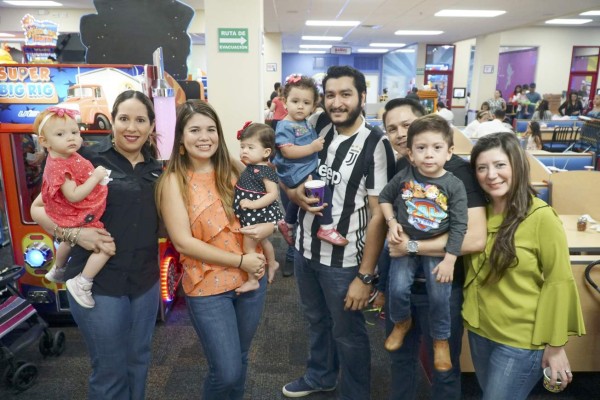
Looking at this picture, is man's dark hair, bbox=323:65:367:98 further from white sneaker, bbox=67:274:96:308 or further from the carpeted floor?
the carpeted floor

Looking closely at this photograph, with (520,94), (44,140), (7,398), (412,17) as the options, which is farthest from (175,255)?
(520,94)

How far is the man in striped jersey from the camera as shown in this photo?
2012mm

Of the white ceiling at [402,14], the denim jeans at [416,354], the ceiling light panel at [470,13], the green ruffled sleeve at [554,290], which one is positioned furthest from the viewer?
the ceiling light panel at [470,13]

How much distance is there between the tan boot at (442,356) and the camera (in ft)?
6.15

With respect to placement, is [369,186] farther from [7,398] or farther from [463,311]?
[7,398]

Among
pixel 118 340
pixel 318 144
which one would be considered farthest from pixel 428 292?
pixel 118 340

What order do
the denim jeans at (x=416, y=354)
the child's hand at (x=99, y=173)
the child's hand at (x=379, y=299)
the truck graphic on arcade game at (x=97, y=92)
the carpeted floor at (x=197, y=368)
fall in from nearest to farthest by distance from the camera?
the child's hand at (x=99, y=173), the denim jeans at (x=416, y=354), the child's hand at (x=379, y=299), the carpeted floor at (x=197, y=368), the truck graphic on arcade game at (x=97, y=92)

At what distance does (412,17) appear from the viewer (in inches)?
416

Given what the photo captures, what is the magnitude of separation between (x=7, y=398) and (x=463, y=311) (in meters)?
2.63

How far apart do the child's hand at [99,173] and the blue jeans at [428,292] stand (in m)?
1.26

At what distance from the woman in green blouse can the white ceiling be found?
7.78m

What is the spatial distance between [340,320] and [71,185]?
134cm

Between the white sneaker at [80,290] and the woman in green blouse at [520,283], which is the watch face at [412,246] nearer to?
the woman in green blouse at [520,283]

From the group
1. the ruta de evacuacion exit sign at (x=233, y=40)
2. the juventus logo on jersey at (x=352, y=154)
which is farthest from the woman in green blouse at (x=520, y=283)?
the ruta de evacuacion exit sign at (x=233, y=40)
